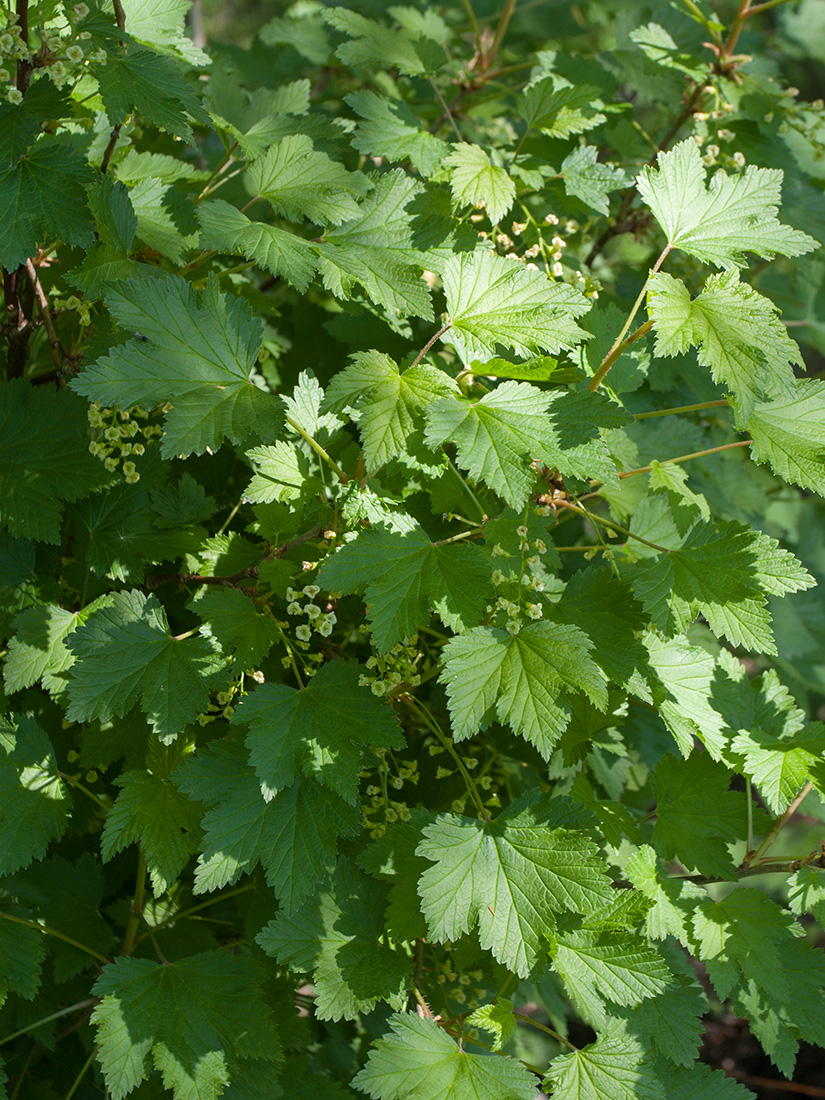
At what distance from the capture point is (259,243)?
148cm

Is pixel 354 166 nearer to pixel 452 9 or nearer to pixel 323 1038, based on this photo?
pixel 452 9

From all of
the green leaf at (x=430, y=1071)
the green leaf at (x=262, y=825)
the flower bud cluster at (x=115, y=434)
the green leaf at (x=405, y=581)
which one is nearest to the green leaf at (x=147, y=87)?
the flower bud cluster at (x=115, y=434)

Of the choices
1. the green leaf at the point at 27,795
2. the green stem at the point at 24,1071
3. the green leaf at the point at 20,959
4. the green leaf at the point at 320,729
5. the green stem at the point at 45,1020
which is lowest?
the green stem at the point at 24,1071

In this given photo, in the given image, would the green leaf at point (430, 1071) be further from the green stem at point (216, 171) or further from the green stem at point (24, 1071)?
the green stem at point (216, 171)

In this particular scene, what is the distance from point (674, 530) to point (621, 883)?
715mm

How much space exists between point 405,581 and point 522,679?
0.22 meters

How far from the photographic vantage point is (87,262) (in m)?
1.46

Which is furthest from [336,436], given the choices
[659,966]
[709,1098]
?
[709,1098]

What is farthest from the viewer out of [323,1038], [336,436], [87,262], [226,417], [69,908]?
[323,1038]

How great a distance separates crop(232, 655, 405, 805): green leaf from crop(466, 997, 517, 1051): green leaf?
0.45 m

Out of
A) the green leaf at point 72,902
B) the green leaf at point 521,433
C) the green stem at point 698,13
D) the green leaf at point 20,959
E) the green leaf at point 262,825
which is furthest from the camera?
the green stem at point 698,13

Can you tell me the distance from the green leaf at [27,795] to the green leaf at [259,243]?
2.90ft

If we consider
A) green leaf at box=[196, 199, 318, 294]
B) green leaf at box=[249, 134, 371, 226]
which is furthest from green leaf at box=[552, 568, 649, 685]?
green leaf at box=[249, 134, 371, 226]

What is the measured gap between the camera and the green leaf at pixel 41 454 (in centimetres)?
153
